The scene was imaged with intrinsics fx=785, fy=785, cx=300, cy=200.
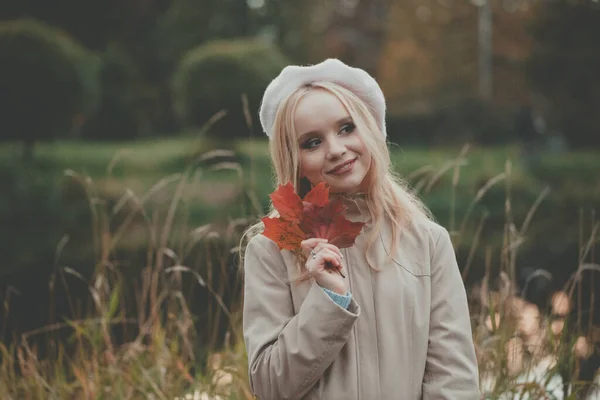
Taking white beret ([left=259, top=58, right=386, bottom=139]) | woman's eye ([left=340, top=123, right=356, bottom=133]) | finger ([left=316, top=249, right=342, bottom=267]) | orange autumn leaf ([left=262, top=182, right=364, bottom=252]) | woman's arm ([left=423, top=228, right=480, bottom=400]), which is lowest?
woman's arm ([left=423, top=228, right=480, bottom=400])

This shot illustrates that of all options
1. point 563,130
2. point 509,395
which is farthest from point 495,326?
point 563,130

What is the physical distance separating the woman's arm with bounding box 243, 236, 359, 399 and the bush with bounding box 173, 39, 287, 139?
10.6m

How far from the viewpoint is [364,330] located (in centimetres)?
152

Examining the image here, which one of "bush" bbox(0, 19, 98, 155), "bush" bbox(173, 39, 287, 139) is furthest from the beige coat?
"bush" bbox(0, 19, 98, 155)

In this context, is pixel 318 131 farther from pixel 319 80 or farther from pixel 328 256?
pixel 328 256

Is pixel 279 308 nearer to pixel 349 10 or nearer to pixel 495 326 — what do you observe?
pixel 495 326

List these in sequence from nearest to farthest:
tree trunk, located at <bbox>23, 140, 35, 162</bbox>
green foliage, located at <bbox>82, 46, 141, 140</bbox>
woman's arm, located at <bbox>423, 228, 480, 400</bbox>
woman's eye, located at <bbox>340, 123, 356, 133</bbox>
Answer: woman's arm, located at <bbox>423, 228, 480, 400</bbox> → woman's eye, located at <bbox>340, 123, 356, 133</bbox> → tree trunk, located at <bbox>23, 140, 35, 162</bbox> → green foliage, located at <bbox>82, 46, 141, 140</bbox>

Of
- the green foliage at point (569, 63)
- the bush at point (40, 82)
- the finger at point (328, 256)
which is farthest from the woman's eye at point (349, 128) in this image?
the green foliage at point (569, 63)

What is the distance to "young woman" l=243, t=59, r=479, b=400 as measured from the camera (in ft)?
4.75

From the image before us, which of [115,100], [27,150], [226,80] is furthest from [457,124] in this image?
[115,100]

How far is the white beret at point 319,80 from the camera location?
66.2 inches

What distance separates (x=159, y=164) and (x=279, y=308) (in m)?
13.5

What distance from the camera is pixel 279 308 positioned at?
5.06ft

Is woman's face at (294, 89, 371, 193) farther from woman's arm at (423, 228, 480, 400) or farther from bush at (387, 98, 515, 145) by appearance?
bush at (387, 98, 515, 145)
